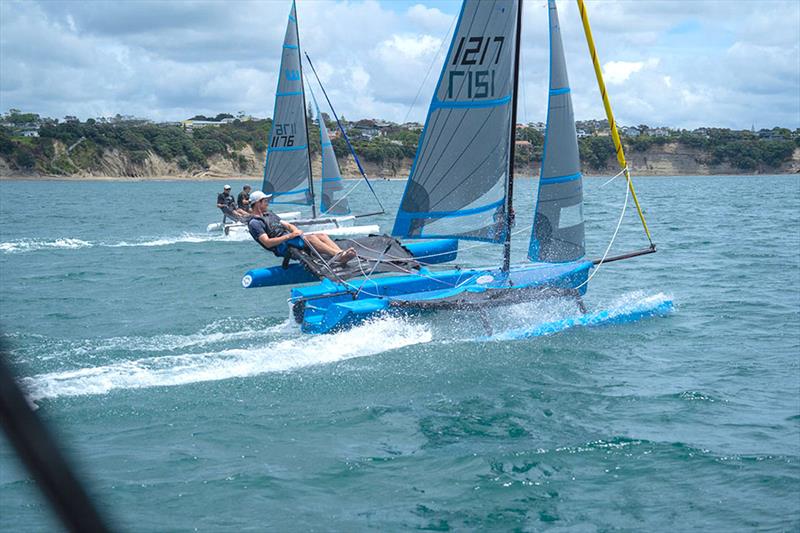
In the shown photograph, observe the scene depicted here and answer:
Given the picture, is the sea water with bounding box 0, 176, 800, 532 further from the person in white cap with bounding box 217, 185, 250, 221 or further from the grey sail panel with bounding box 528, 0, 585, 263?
the person in white cap with bounding box 217, 185, 250, 221

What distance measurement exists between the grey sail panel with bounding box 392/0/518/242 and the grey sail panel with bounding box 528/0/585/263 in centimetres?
60

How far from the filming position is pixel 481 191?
38.8ft

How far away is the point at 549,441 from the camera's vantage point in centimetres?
715

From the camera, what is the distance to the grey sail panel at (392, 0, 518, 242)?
11.1 meters

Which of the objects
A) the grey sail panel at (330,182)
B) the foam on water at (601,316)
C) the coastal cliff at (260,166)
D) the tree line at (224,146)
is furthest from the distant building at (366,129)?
the foam on water at (601,316)

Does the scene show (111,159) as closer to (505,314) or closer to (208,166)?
(208,166)

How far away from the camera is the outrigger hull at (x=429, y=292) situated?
34.8 ft

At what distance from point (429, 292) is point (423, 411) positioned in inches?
139

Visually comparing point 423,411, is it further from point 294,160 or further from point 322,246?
point 294,160

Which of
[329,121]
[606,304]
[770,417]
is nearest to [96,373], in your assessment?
[770,417]

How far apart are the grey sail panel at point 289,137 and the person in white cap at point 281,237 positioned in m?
13.1

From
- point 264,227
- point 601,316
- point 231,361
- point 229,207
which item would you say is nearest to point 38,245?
point 229,207

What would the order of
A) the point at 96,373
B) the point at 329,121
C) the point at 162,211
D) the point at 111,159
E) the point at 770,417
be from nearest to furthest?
the point at 770,417, the point at 96,373, the point at 162,211, the point at 111,159, the point at 329,121

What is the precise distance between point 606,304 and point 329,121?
112793 millimetres
